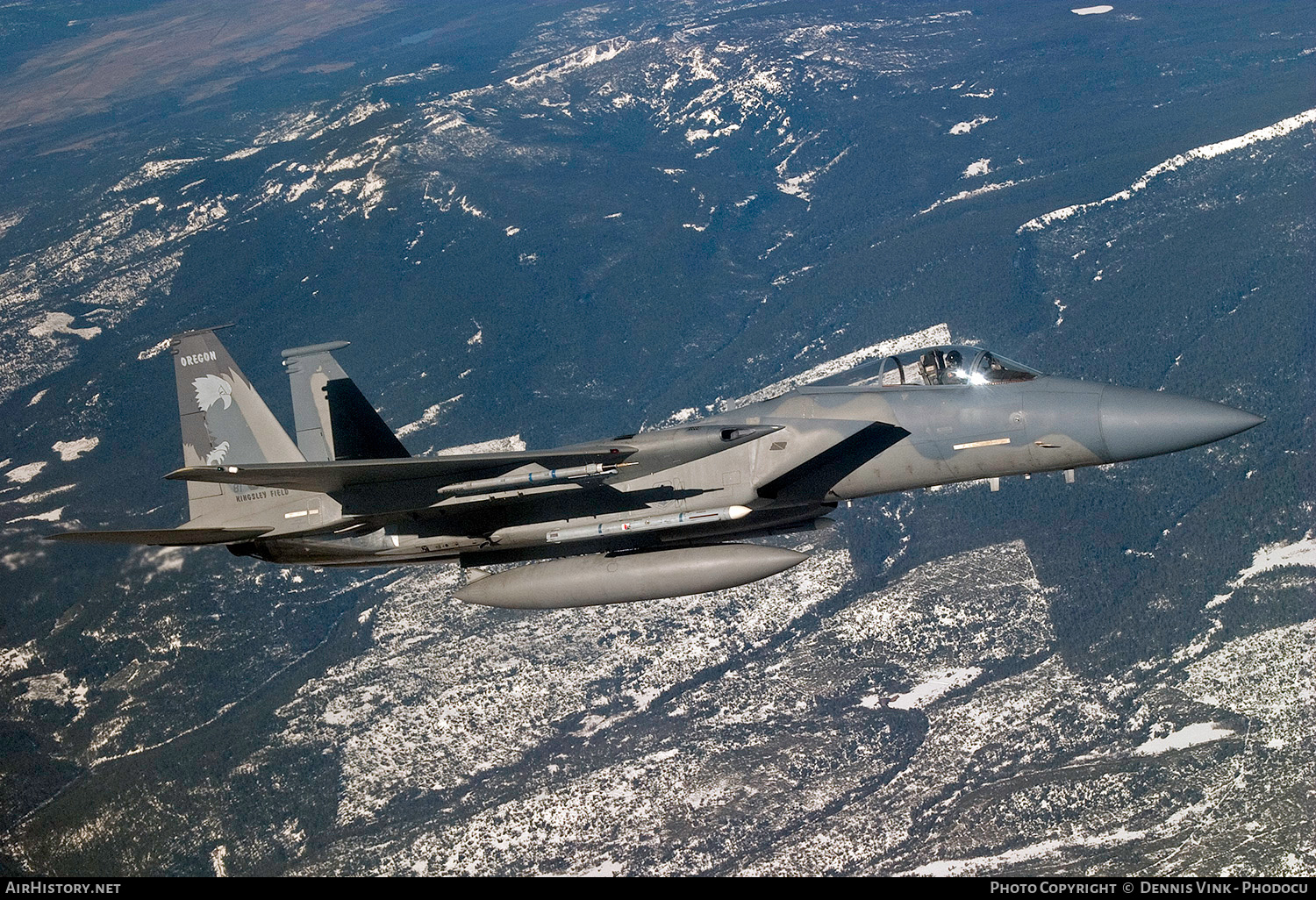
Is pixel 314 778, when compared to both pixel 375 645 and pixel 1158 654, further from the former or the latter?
pixel 1158 654

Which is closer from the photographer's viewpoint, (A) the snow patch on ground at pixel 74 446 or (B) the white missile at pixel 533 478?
(B) the white missile at pixel 533 478

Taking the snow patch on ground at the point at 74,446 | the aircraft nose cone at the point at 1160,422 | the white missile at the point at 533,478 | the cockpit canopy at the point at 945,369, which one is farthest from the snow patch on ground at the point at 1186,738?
the snow patch on ground at the point at 74,446

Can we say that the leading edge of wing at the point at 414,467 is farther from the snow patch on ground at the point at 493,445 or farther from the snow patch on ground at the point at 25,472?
the snow patch on ground at the point at 25,472

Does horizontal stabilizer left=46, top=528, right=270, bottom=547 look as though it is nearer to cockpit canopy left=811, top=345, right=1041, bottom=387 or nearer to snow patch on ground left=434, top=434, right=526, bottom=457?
cockpit canopy left=811, top=345, right=1041, bottom=387

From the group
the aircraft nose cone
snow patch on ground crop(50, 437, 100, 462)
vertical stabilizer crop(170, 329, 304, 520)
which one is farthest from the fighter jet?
snow patch on ground crop(50, 437, 100, 462)

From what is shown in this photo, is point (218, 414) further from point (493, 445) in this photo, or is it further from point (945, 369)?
point (493, 445)

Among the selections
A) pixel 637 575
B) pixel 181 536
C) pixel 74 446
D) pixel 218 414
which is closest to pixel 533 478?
pixel 637 575

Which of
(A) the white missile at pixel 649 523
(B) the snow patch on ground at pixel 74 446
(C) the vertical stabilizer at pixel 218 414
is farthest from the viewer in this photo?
(B) the snow patch on ground at pixel 74 446
